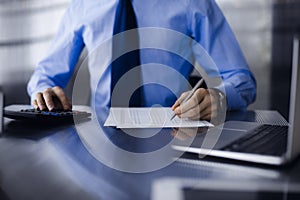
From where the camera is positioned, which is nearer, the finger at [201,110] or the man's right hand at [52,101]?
the finger at [201,110]

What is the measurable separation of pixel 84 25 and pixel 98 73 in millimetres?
167

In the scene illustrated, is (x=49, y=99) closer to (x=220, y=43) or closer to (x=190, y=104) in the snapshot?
(x=190, y=104)

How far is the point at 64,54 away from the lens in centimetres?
130

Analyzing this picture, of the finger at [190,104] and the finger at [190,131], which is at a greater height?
the finger at [190,104]

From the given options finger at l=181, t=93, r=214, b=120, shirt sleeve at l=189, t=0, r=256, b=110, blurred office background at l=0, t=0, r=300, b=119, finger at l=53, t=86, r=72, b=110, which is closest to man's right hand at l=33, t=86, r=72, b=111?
finger at l=53, t=86, r=72, b=110

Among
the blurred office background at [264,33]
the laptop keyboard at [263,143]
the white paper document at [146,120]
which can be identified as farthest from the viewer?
the blurred office background at [264,33]

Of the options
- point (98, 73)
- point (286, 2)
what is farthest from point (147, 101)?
point (286, 2)

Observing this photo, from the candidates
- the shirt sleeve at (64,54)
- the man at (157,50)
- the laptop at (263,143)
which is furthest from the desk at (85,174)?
the shirt sleeve at (64,54)

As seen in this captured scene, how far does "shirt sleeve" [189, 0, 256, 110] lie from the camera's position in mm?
1125

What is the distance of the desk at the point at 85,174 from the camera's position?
1.46ft

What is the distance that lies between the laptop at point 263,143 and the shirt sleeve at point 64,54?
74cm

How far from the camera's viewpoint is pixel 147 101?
4.03 feet

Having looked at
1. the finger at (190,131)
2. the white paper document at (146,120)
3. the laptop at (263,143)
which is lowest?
the white paper document at (146,120)

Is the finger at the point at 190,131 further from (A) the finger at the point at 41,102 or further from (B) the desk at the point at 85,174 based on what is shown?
(A) the finger at the point at 41,102
